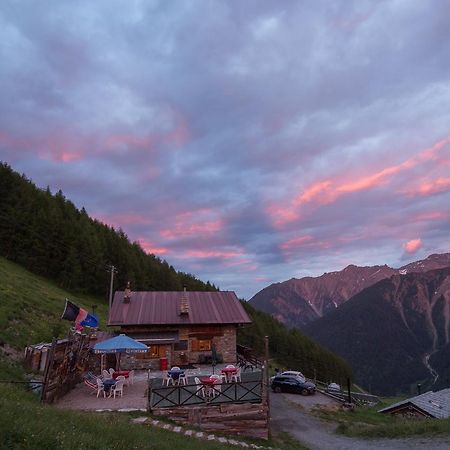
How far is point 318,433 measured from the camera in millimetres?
20641

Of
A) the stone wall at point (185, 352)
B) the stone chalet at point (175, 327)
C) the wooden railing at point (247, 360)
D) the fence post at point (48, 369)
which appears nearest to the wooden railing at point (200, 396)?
the fence post at point (48, 369)

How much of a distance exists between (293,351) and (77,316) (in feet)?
233

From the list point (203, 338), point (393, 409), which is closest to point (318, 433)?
point (203, 338)

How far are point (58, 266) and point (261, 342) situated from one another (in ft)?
132

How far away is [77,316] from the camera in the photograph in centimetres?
2173

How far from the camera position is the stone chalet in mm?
32094

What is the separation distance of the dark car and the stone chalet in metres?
3.89

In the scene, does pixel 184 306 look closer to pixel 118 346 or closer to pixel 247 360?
pixel 247 360

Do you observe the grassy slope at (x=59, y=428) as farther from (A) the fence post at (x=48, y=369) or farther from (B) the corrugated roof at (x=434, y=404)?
(B) the corrugated roof at (x=434, y=404)

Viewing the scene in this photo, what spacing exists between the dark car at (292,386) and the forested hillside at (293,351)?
4583 cm

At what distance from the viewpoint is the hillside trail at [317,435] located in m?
17.6

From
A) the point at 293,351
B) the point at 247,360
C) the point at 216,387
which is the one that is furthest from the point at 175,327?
the point at 293,351

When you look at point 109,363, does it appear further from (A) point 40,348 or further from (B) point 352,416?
(B) point 352,416

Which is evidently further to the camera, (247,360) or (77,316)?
(247,360)
